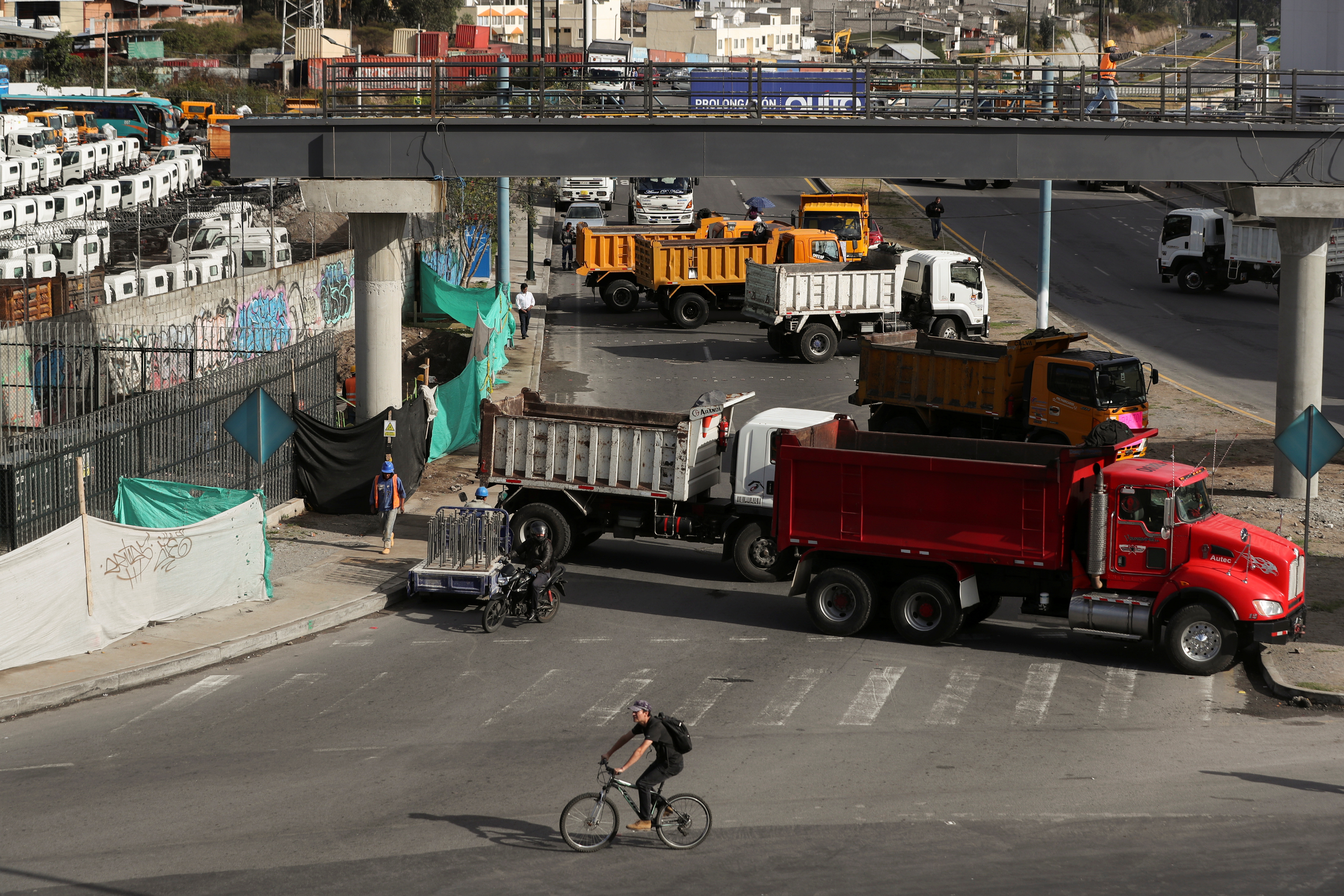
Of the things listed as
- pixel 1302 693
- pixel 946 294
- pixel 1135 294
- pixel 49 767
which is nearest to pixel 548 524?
pixel 49 767

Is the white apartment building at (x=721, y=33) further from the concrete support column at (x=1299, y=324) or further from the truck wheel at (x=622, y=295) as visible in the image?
the concrete support column at (x=1299, y=324)

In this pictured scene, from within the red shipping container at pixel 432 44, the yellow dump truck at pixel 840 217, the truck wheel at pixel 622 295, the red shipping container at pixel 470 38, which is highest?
the red shipping container at pixel 470 38

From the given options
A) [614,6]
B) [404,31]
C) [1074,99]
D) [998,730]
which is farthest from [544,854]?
[614,6]

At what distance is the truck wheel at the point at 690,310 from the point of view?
42.1 meters

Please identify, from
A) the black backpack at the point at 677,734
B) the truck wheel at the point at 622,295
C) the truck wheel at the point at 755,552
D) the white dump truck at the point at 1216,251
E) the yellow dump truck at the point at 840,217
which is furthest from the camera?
the yellow dump truck at the point at 840,217

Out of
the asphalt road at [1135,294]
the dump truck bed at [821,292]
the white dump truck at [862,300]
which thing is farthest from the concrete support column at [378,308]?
the asphalt road at [1135,294]

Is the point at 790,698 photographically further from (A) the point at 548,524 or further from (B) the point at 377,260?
(B) the point at 377,260

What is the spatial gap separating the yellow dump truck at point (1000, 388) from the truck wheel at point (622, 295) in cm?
1533

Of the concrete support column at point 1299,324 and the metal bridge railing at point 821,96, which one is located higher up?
the metal bridge railing at point 821,96

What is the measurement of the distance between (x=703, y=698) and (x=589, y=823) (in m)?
4.21

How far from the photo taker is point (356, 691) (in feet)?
52.5

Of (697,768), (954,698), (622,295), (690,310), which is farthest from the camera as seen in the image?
(622,295)

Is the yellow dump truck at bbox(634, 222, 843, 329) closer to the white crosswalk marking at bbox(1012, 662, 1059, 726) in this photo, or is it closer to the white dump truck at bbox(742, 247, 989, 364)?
the white dump truck at bbox(742, 247, 989, 364)

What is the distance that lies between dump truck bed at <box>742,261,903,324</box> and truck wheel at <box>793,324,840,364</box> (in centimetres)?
47
